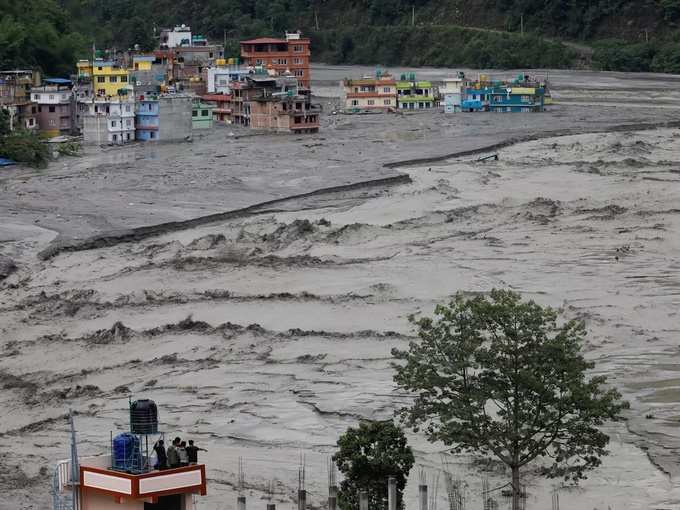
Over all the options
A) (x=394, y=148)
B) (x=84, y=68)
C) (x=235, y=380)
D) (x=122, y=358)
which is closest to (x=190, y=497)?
(x=235, y=380)

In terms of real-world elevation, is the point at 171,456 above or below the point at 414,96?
above

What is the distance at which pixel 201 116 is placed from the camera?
60875mm

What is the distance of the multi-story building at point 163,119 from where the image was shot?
185ft

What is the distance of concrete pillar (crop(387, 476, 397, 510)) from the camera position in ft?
44.3

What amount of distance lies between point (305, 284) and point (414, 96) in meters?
41.2

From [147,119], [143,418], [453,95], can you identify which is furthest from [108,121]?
[143,418]

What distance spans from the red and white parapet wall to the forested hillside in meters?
58.1

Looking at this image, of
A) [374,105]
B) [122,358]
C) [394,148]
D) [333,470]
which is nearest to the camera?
[333,470]

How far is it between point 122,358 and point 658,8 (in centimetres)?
6667

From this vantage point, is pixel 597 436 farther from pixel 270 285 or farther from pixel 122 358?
pixel 270 285

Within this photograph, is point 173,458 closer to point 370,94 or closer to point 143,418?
point 143,418

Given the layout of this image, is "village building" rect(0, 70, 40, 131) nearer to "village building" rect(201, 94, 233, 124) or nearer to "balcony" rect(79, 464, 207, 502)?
"village building" rect(201, 94, 233, 124)

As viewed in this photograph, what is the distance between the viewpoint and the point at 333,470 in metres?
17.4

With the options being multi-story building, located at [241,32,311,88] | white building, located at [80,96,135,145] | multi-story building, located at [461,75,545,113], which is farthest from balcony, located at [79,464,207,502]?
multi-story building, located at [241,32,311,88]
